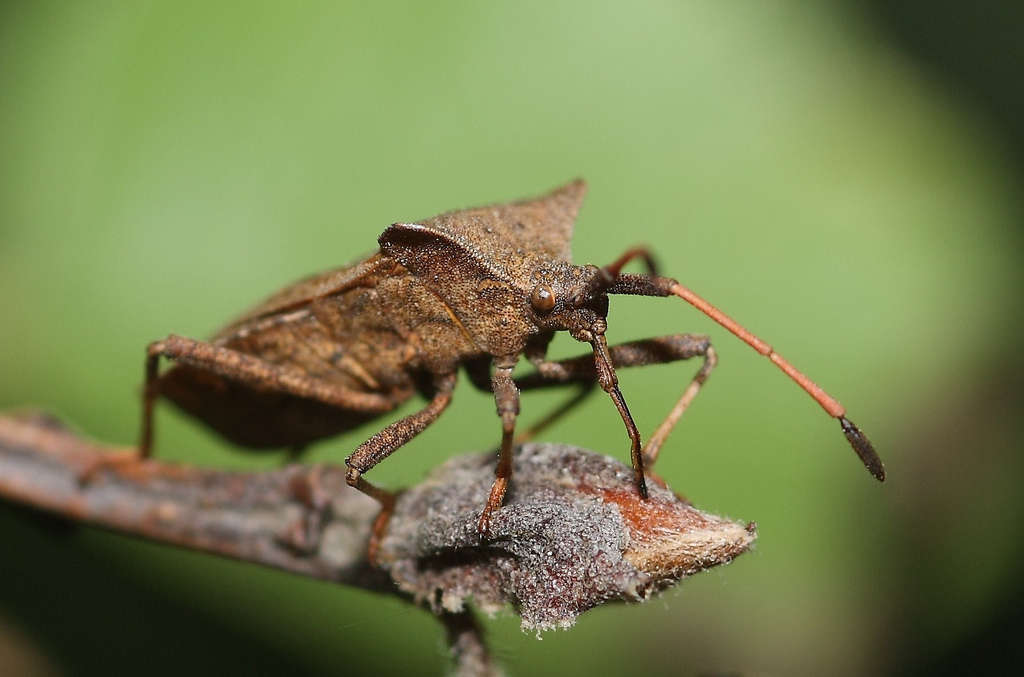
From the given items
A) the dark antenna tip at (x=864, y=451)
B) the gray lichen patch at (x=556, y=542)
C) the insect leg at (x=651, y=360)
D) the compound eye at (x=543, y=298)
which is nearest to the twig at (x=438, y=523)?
the gray lichen patch at (x=556, y=542)

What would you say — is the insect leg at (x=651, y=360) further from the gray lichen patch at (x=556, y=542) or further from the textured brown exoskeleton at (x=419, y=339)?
the gray lichen patch at (x=556, y=542)

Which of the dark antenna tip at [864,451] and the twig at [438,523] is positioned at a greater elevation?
the dark antenna tip at [864,451]

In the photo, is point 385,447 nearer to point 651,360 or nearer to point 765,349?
point 651,360

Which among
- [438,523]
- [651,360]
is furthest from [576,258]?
[438,523]

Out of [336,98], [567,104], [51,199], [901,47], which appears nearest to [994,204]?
[901,47]

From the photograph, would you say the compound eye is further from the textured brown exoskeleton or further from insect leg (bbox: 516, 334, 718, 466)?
insect leg (bbox: 516, 334, 718, 466)

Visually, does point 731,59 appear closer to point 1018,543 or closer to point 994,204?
point 994,204
